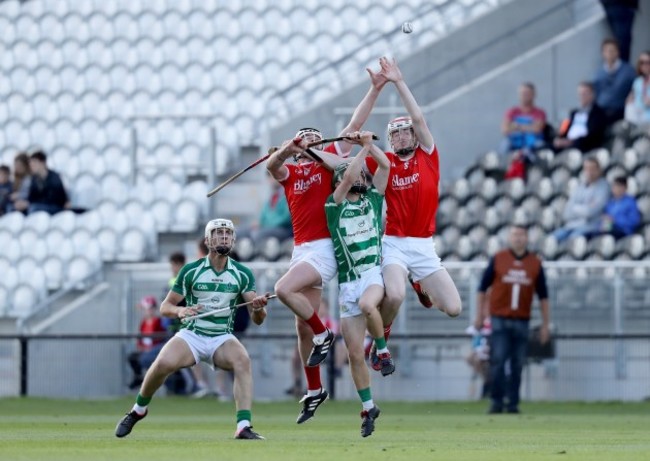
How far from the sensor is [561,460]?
36.3 ft

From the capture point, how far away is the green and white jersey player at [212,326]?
1355cm

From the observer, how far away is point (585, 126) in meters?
24.2

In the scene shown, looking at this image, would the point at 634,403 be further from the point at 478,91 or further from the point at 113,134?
the point at 113,134

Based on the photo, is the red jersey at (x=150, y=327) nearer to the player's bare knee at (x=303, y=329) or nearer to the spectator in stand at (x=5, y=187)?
the spectator in stand at (x=5, y=187)

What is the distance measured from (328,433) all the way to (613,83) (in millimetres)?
10801

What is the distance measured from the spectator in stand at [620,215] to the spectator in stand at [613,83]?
85.4 inches

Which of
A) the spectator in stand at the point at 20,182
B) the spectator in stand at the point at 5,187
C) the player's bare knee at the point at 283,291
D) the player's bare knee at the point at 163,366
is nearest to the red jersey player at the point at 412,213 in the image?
the player's bare knee at the point at 283,291

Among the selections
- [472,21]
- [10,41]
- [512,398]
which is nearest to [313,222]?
[512,398]

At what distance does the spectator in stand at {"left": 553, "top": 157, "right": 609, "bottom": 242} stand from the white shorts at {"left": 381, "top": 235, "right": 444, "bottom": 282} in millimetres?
8336

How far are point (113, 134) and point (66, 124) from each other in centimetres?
101

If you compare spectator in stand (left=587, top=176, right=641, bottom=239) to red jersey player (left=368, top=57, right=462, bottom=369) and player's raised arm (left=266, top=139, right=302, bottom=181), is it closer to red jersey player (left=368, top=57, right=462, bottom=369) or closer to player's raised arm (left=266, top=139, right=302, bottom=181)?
red jersey player (left=368, top=57, right=462, bottom=369)

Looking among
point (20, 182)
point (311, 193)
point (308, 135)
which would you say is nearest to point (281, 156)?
point (308, 135)

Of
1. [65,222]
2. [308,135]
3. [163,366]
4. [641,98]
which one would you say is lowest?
[163,366]

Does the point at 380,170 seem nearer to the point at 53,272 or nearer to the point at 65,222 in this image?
the point at 53,272
